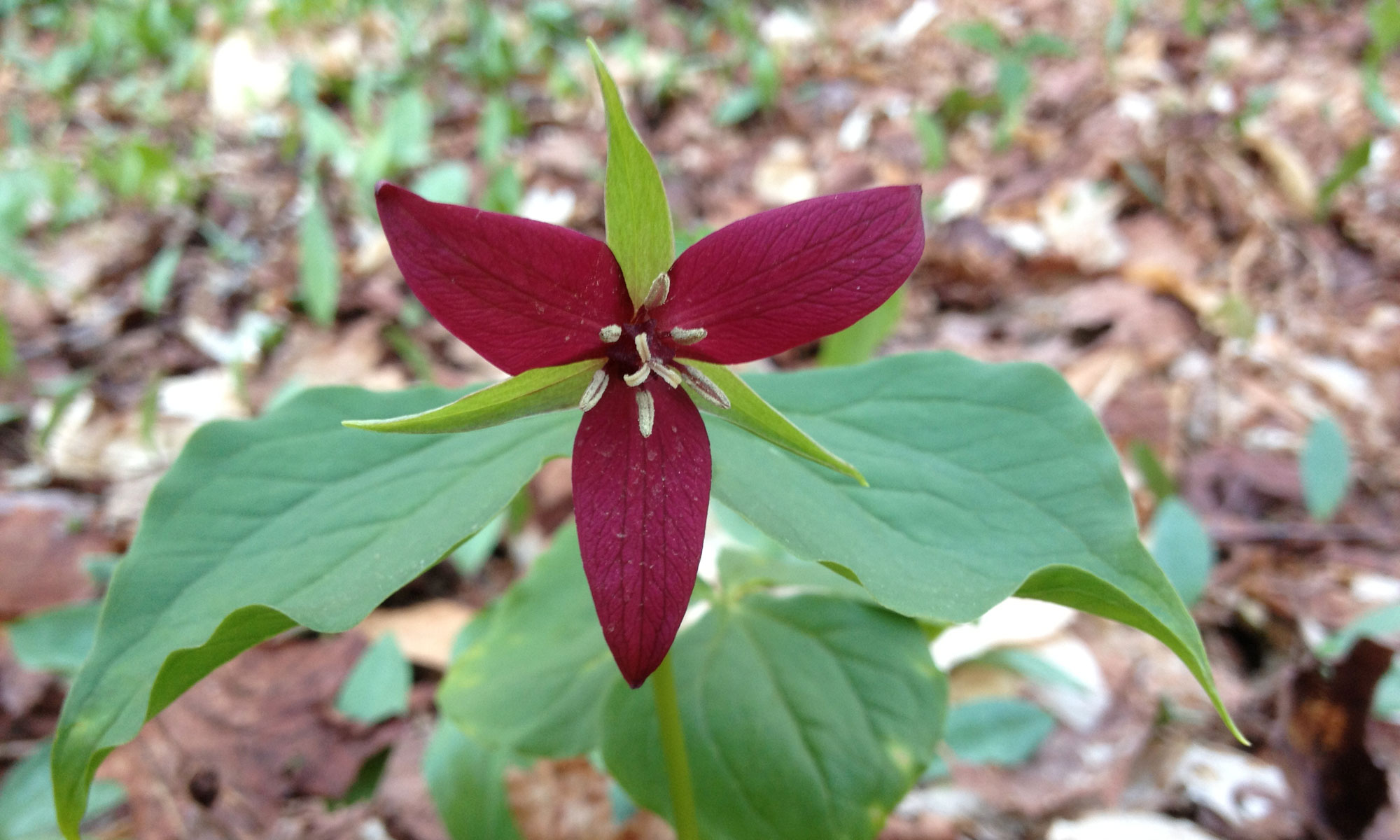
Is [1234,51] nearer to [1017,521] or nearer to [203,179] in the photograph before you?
[1017,521]

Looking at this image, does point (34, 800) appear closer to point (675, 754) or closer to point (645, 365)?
point (675, 754)

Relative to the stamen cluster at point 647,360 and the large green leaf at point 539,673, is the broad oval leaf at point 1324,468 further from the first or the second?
the stamen cluster at point 647,360

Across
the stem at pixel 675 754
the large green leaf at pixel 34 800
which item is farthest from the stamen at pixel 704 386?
the large green leaf at pixel 34 800

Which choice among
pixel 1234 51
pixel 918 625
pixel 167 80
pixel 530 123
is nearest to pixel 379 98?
pixel 530 123

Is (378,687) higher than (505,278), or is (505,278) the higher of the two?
(505,278)

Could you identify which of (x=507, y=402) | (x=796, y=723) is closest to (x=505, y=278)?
(x=507, y=402)

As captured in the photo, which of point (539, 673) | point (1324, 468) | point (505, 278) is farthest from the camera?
point (1324, 468)
